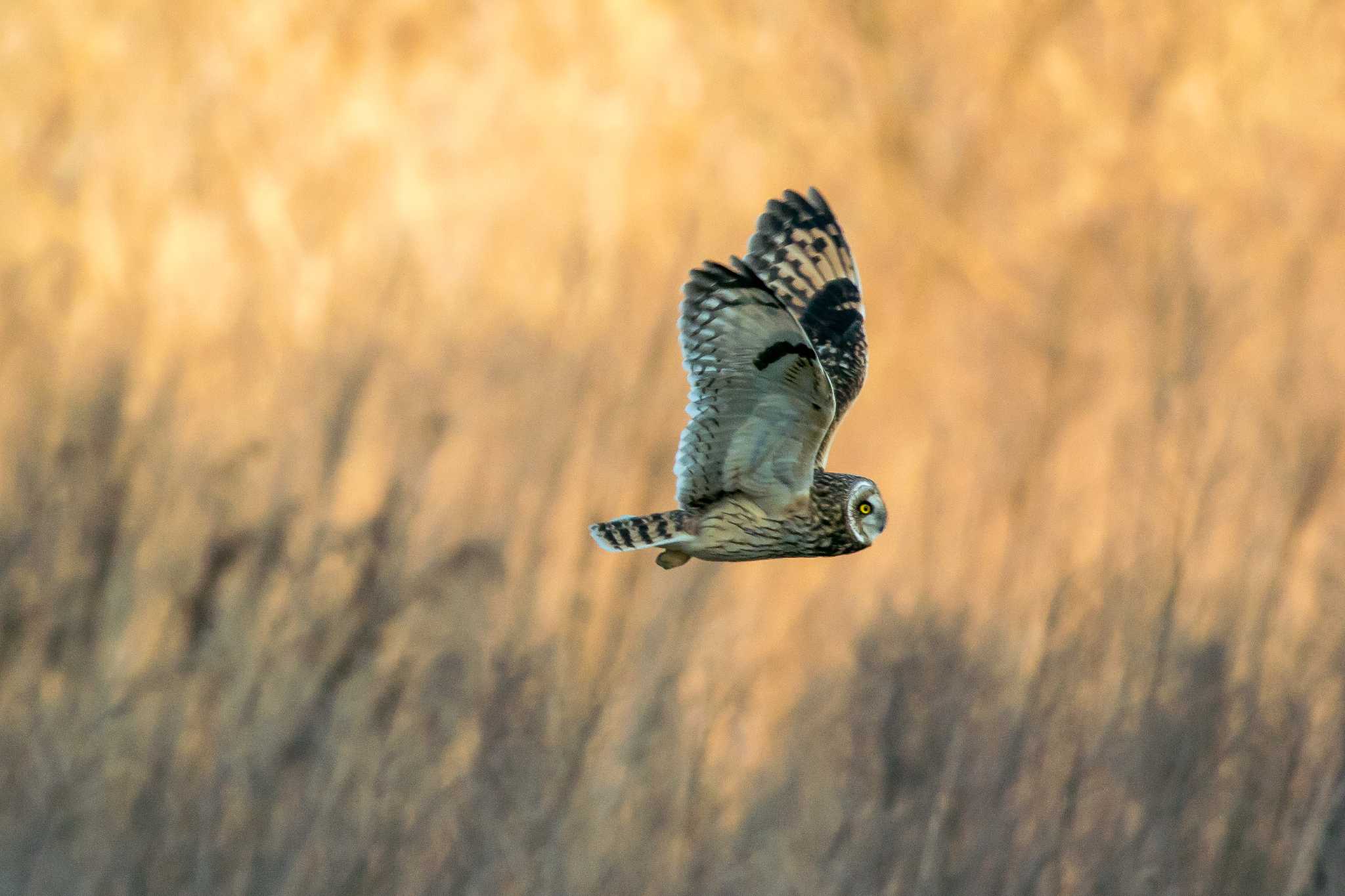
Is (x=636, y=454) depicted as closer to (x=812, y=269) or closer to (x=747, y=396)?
(x=812, y=269)

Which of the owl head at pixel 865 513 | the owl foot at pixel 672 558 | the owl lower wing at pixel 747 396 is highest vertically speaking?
the owl lower wing at pixel 747 396

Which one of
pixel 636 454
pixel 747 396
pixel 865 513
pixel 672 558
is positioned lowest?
pixel 672 558

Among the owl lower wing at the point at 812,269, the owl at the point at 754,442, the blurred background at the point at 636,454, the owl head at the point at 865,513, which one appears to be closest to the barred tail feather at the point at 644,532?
the owl at the point at 754,442

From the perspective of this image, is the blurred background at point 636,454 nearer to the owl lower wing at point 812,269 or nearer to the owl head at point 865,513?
the owl lower wing at point 812,269

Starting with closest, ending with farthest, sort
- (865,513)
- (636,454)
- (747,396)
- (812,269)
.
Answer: (747,396)
(865,513)
(812,269)
(636,454)

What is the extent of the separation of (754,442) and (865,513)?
20cm

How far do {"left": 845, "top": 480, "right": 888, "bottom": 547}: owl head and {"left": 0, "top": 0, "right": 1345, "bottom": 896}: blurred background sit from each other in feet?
4.84

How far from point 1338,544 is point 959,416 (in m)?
1.10

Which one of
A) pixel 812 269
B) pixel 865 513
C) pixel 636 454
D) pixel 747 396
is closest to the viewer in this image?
pixel 747 396

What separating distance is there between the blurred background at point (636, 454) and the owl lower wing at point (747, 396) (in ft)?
4.78

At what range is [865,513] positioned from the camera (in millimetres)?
2457

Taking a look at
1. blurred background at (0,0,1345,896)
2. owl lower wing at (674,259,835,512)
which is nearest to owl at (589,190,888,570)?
owl lower wing at (674,259,835,512)

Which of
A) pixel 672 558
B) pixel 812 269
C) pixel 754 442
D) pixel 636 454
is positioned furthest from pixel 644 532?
pixel 636 454

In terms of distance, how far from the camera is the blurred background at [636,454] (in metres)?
3.68
